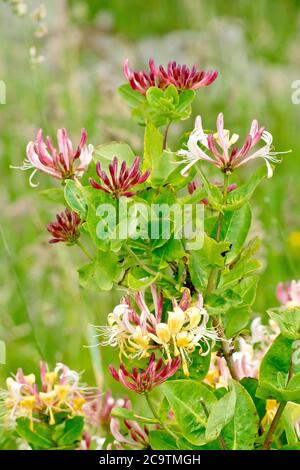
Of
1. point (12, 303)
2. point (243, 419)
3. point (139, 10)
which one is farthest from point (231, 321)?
point (139, 10)

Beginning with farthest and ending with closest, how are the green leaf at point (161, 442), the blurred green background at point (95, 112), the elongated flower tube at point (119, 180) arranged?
the blurred green background at point (95, 112) → the green leaf at point (161, 442) → the elongated flower tube at point (119, 180)

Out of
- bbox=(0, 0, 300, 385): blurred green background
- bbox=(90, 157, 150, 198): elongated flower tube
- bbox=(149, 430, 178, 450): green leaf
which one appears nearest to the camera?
bbox=(90, 157, 150, 198): elongated flower tube

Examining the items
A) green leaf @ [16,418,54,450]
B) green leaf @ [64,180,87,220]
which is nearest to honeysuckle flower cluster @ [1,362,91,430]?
green leaf @ [16,418,54,450]

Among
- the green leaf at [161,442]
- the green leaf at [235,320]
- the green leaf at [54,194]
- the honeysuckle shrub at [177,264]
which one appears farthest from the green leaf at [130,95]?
the green leaf at [161,442]

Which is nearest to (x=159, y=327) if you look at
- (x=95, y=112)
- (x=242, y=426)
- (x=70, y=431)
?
(x=242, y=426)

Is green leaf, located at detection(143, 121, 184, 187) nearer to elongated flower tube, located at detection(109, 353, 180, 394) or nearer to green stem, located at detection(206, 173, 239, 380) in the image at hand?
green stem, located at detection(206, 173, 239, 380)

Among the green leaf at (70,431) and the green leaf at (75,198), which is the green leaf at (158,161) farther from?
the green leaf at (70,431)
